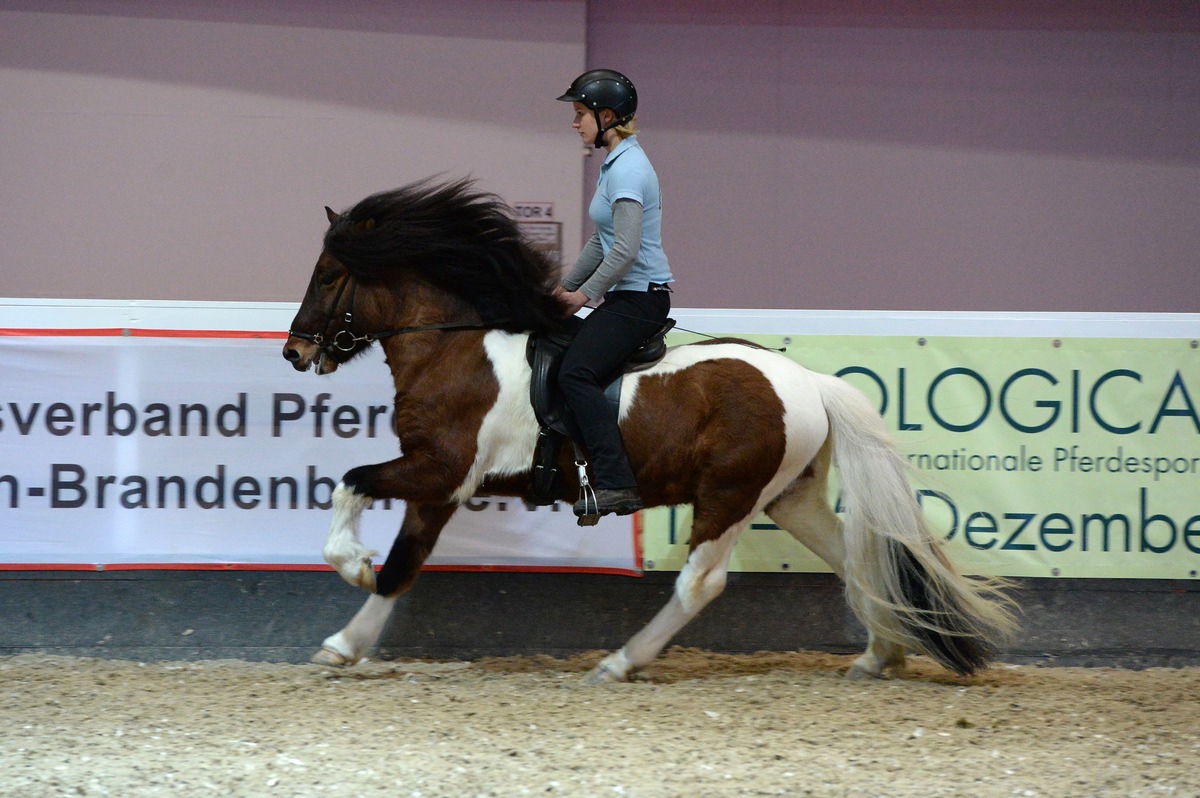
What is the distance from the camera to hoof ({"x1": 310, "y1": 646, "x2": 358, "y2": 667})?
4465 mm

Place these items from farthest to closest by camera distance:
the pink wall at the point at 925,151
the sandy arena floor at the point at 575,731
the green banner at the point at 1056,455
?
the pink wall at the point at 925,151 → the green banner at the point at 1056,455 → the sandy arena floor at the point at 575,731

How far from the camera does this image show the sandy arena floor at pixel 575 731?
3133 millimetres

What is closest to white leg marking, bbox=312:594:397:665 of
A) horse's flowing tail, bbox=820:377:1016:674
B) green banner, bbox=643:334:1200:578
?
green banner, bbox=643:334:1200:578

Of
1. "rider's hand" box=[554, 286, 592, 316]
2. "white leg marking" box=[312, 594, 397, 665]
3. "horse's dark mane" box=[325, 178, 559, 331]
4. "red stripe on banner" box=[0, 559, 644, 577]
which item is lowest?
"white leg marking" box=[312, 594, 397, 665]

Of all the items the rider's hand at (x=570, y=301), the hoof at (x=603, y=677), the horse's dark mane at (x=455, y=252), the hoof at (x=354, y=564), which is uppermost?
the horse's dark mane at (x=455, y=252)

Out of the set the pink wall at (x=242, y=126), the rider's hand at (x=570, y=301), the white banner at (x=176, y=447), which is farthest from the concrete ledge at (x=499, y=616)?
the pink wall at (x=242, y=126)

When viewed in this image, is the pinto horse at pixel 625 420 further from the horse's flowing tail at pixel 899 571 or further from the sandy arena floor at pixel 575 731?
the sandy arena floor at pixel 575 731

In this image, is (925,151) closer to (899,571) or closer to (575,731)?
(899,571)

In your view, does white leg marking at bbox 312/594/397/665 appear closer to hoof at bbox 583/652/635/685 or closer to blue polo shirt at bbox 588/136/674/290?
hoof at bbox 583/652/635/685

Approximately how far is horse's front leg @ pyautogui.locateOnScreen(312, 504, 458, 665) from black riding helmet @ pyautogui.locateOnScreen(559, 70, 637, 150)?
1.59m

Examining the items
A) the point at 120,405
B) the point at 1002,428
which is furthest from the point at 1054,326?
the point at 120,405

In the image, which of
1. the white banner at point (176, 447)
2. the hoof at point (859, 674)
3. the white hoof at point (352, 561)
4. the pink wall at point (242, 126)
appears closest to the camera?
the white hoof at point (352, 561)

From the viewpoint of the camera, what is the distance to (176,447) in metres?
4.79

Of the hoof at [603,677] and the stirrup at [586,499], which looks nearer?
the stirrup at [586,499]
